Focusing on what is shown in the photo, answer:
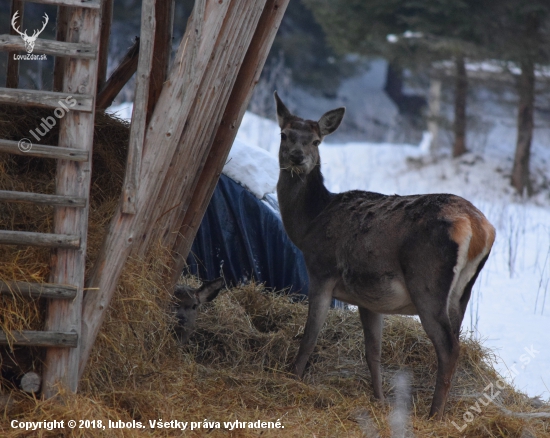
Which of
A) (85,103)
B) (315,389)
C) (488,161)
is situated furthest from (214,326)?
(488,161)

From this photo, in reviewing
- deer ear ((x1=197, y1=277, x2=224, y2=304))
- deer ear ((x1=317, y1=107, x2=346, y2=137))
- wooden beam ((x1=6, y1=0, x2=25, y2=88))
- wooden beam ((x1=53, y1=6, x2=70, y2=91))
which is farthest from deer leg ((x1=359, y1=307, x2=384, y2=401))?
wooden beam ((x1=6, y1=0, x2=25, y2=88))

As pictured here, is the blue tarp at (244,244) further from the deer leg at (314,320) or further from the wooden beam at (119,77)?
the deer leg at (314,320)

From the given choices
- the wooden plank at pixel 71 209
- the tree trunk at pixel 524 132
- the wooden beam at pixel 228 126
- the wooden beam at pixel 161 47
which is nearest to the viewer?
the wooden plank at pixel 71 209

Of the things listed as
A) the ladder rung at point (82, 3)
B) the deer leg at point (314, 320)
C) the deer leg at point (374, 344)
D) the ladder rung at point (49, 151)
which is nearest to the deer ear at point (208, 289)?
the deer leg at point (314, 320)

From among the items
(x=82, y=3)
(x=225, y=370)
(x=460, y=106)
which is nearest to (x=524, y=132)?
(x=460, y=106)

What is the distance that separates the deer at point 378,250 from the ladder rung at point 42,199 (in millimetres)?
2234

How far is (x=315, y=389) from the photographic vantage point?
19.2ft

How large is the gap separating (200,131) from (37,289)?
1.90 metres

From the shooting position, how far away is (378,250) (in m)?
5.80

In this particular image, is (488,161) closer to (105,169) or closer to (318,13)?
(318,13)

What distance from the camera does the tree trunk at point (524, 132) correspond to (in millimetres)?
17969

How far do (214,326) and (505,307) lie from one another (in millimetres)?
4037

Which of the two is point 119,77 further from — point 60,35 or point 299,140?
point 299,140

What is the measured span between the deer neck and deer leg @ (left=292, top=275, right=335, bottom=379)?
0.66 m
